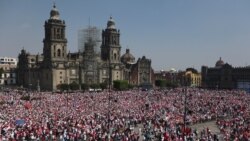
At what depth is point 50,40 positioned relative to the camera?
105m

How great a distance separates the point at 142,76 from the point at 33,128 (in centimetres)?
9696

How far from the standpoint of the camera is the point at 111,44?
122 m

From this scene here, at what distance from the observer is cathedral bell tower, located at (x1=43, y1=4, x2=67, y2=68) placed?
10506cm

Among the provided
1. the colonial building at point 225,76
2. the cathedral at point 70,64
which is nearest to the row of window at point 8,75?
the cathedral at point 70,64

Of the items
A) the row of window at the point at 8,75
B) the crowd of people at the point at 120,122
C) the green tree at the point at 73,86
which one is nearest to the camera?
the crowd of people at the point at 120,122

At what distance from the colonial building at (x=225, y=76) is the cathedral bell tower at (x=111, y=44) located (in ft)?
101

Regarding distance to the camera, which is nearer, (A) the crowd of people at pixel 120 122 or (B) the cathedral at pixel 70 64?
(A) the crowd of people at pixel 120 122

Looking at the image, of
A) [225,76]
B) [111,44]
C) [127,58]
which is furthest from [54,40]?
[225,76]

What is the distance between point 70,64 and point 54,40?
7.21 metres

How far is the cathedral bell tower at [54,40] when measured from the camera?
105062mm

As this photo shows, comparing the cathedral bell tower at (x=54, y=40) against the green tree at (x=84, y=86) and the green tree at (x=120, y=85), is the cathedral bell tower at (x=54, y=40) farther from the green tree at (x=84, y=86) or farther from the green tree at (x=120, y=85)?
the green tree at (x=120, y=85)

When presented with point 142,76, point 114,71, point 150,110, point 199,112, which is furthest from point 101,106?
point 142,76

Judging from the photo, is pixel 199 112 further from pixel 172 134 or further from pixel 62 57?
pixel 62 57

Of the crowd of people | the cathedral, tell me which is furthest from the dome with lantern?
the crowd of people
